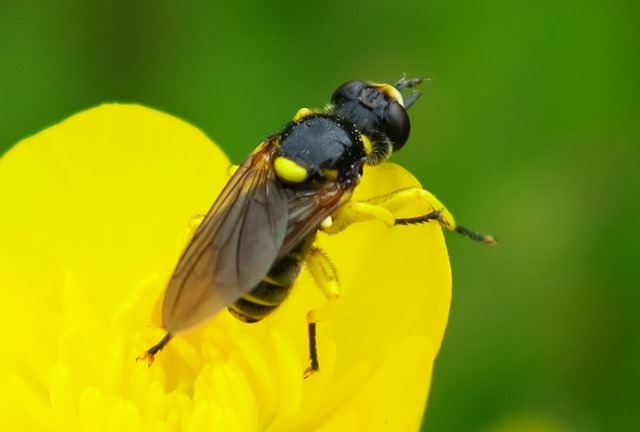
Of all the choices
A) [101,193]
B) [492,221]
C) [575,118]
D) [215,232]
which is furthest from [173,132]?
[575,118]

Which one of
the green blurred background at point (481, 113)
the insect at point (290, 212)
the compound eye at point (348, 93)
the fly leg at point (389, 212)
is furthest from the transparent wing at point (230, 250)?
the green blurred background at point (481, 113)

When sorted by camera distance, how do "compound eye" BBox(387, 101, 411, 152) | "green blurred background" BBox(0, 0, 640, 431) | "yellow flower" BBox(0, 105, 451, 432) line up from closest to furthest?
"yellow flower" BBox(0, 105, 451, 432) < "compound eye" BBox(387, 101, 411, 152) < "green blurred background" BBox(0, 0, 640, 431)

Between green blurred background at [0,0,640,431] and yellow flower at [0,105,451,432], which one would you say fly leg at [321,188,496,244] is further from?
green blurred background at [0,0,640,431]

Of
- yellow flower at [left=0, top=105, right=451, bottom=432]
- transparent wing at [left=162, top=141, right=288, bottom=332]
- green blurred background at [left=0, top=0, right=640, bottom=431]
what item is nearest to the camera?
transparent wing at [left=162, top=141, right=288, bottom=332]

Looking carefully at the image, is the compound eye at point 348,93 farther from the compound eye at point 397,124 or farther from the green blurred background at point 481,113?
the green blurred background at point 481,113

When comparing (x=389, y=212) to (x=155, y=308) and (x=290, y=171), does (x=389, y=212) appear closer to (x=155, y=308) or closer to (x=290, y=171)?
(x=290, y=171)

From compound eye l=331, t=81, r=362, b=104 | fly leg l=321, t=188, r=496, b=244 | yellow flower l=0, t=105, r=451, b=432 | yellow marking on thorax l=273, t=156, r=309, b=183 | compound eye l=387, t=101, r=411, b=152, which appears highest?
compound eye l=331, t=81, r=362, b=104

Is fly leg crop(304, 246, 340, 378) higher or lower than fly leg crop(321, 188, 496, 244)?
lower

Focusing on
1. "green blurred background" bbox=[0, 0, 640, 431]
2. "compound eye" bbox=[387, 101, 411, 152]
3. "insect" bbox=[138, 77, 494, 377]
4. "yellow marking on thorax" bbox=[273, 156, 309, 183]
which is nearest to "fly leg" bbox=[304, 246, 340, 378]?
"insect" bbox=[138, 77, 494, 377]
